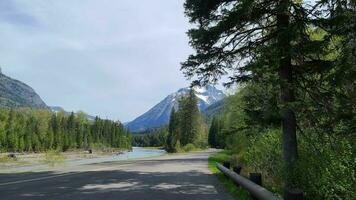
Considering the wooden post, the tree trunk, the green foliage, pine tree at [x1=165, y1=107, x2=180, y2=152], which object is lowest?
the wooden post

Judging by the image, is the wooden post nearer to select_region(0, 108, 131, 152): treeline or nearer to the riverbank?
the riverbank

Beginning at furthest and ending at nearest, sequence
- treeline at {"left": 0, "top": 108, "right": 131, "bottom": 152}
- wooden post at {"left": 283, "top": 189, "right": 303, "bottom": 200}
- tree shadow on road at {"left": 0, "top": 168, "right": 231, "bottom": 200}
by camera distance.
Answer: treeline at {"left": 0, "top": 108, "right": 131, "bottom": 152}, tree shadow on road at {"left": 0, "top": 168, "right": 231, "bottom": 200}, wooden post at {"left": 283, "top": 189, "right": 303, "bottom": 200}

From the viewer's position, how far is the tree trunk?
44.8 ft

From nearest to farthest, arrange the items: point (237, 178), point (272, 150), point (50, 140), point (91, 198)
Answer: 1. point (91, 198)
2. point (237, 178)
3. point (272, 150)
4. point (50, 140)

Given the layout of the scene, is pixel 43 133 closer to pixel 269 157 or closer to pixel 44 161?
pixel 44 161

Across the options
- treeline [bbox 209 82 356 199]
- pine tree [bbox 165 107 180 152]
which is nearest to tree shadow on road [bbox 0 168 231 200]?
treeline [bbox 209 82 356 199]

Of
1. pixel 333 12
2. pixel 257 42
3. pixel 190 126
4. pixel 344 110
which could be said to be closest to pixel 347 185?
pixel 344 110

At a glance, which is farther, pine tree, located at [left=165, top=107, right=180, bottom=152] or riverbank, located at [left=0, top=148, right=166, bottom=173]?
pine tree, located at [left=165, top=107, right=180, bottom=152]

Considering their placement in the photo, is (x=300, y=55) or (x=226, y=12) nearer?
(x=300, y=55)

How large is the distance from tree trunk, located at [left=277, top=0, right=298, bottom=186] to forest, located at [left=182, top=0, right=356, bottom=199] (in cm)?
3

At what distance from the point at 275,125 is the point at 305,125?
115 centimetres

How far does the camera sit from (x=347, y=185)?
8.75 meters

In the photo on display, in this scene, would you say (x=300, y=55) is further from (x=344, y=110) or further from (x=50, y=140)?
(x=50, y=140)

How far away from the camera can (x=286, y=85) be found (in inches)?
529
